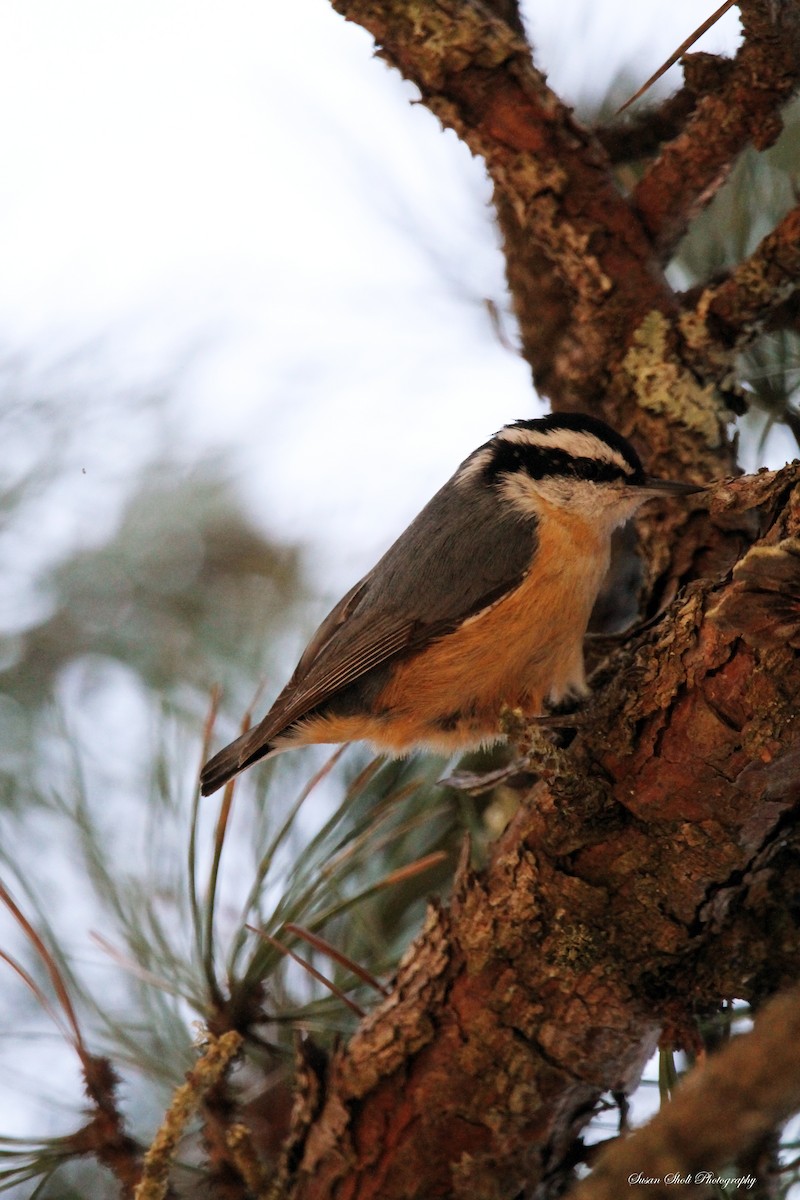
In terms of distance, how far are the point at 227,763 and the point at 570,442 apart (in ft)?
2.76

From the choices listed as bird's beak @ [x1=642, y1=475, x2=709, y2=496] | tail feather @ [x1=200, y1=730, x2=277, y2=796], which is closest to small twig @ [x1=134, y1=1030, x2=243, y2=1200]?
tail feather @ [x1=200, y1=730, x2=277, y2=796]

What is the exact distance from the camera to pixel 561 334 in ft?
6.72

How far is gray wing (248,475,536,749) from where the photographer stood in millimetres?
1884

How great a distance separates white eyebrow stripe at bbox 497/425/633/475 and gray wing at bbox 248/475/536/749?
15 cm

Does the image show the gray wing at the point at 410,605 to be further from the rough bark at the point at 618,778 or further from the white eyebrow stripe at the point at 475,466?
the rough bark at the point at 618,778

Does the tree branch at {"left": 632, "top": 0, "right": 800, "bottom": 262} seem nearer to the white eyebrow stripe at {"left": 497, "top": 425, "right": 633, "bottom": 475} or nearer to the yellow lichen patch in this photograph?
the yellow lichen patch

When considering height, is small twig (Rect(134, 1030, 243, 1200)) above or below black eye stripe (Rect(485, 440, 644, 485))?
below

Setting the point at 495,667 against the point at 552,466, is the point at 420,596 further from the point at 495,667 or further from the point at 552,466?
the point at 552,466

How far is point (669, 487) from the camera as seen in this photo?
69.0 inches

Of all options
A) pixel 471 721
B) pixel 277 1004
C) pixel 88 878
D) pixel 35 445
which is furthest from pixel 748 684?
pixel 35 445

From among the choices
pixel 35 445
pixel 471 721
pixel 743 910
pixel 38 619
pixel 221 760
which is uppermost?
pixel 35 445

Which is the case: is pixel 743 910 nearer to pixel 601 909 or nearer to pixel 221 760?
pixel 601 909

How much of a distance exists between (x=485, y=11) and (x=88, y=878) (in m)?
1.60

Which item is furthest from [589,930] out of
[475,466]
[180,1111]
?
[475,466]
